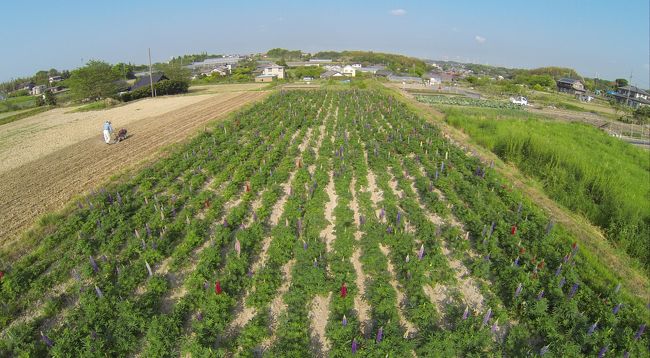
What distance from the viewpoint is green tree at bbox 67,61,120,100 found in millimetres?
37250

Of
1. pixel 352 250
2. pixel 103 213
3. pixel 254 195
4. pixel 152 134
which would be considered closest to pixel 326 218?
pixel 352 250

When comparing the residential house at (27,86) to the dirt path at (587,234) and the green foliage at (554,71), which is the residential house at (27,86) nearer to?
the dirt path at (587,234)

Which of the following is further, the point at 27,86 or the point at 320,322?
the point at 27,86

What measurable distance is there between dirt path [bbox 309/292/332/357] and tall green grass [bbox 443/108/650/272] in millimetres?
7097

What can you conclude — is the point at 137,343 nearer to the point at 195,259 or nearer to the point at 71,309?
the point at 71,309

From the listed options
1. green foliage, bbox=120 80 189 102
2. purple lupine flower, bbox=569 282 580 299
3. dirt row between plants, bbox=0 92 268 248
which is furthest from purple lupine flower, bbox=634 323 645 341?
green foliage, bbox=120 80 189 102

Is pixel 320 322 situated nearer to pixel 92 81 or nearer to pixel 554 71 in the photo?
pixel 92 81

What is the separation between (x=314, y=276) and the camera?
601cm

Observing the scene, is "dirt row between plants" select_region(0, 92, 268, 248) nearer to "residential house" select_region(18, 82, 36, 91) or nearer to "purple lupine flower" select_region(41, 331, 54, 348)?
"purple lupine flower" select_region(41, 331, 54, 348)

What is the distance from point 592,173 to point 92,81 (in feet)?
149

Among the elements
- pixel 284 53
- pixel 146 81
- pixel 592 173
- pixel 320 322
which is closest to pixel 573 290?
pixel 320 322

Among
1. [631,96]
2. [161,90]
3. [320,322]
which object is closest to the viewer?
[320,322]

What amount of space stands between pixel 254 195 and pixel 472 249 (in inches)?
242

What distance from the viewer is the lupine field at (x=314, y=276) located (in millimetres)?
4891
